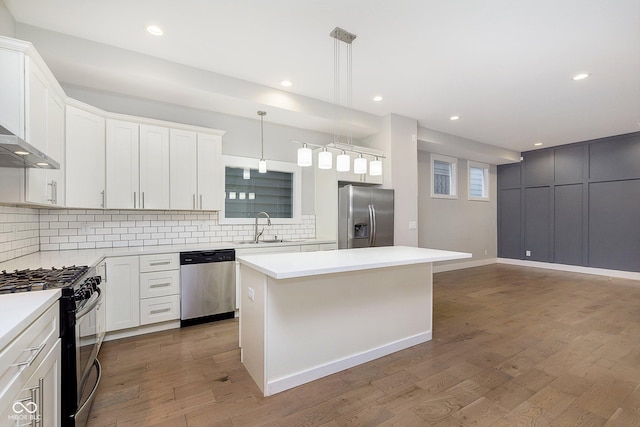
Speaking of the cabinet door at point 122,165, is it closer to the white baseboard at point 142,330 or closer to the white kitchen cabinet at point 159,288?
the white kitchen cabinet at point 159,288

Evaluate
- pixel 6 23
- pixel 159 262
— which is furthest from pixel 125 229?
pixel 6 23

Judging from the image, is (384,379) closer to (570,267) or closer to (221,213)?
(221,213)

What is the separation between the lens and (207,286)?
11.3ft

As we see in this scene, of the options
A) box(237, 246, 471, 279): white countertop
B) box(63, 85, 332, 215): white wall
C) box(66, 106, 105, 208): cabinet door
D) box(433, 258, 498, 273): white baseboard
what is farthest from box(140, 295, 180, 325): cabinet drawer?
box(433, 258, 498, 273): white baseboard

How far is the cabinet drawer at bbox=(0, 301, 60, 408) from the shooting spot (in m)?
1.00

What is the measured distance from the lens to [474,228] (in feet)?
24.5

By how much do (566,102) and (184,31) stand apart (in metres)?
5.31

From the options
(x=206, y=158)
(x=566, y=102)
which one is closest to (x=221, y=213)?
(x=206, y=158)

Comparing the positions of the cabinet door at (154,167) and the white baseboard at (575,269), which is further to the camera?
the white baseboard at (575,269)

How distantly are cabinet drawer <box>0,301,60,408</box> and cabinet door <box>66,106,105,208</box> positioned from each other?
6.11ft

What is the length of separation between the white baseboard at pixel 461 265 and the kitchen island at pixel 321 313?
4054mm

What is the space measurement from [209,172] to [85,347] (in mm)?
2342

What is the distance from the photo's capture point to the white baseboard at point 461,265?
663cm

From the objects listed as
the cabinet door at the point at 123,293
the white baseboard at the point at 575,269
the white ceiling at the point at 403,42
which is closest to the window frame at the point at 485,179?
the white baseboard at the point at 575,269
